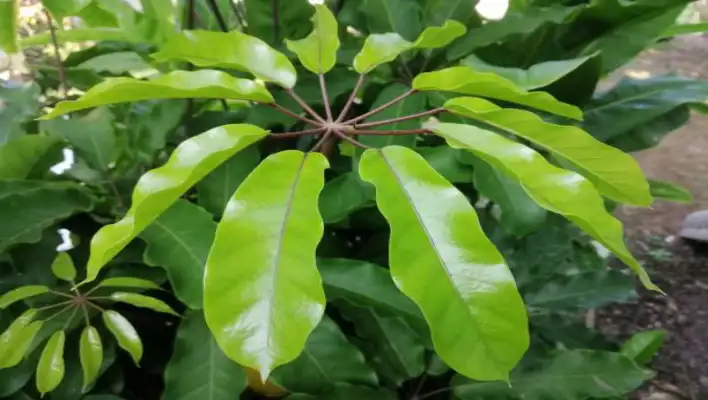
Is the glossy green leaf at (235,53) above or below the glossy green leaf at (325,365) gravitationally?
above

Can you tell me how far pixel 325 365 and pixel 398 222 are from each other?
0.28 meters

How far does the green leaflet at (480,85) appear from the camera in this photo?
1.51ft

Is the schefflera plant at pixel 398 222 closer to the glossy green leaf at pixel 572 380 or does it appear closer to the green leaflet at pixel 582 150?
the green leaflet at pixel 582 150

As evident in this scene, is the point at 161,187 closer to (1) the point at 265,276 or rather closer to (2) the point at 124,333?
(1) the point at 265,276

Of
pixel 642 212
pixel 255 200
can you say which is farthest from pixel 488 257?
pixel 642 212

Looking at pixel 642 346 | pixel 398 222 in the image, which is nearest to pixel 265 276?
pixel 398 222

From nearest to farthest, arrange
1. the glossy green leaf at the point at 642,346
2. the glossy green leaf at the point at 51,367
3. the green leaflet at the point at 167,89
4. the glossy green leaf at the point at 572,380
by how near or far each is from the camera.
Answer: the green leaflet at the point at 167,89 → the glossy green leaf at the point at 51,367 → the glossy green leaf at the point at 572,380 → the glossy green leaf at the point at 642,346

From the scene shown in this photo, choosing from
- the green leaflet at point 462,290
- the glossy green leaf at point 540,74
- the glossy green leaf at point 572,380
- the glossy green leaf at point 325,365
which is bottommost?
the glossy green leaf at point 572,380

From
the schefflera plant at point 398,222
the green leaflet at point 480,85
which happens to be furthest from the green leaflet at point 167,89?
the green leaflet at point 480,85

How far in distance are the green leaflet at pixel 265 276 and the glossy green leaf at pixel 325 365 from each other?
10.1 inches

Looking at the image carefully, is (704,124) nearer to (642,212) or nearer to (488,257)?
(642,212)

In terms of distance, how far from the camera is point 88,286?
65cm

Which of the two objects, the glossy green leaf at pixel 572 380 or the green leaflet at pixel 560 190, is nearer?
the green leaflet at pixel 560 190

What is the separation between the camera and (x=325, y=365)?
61cm
